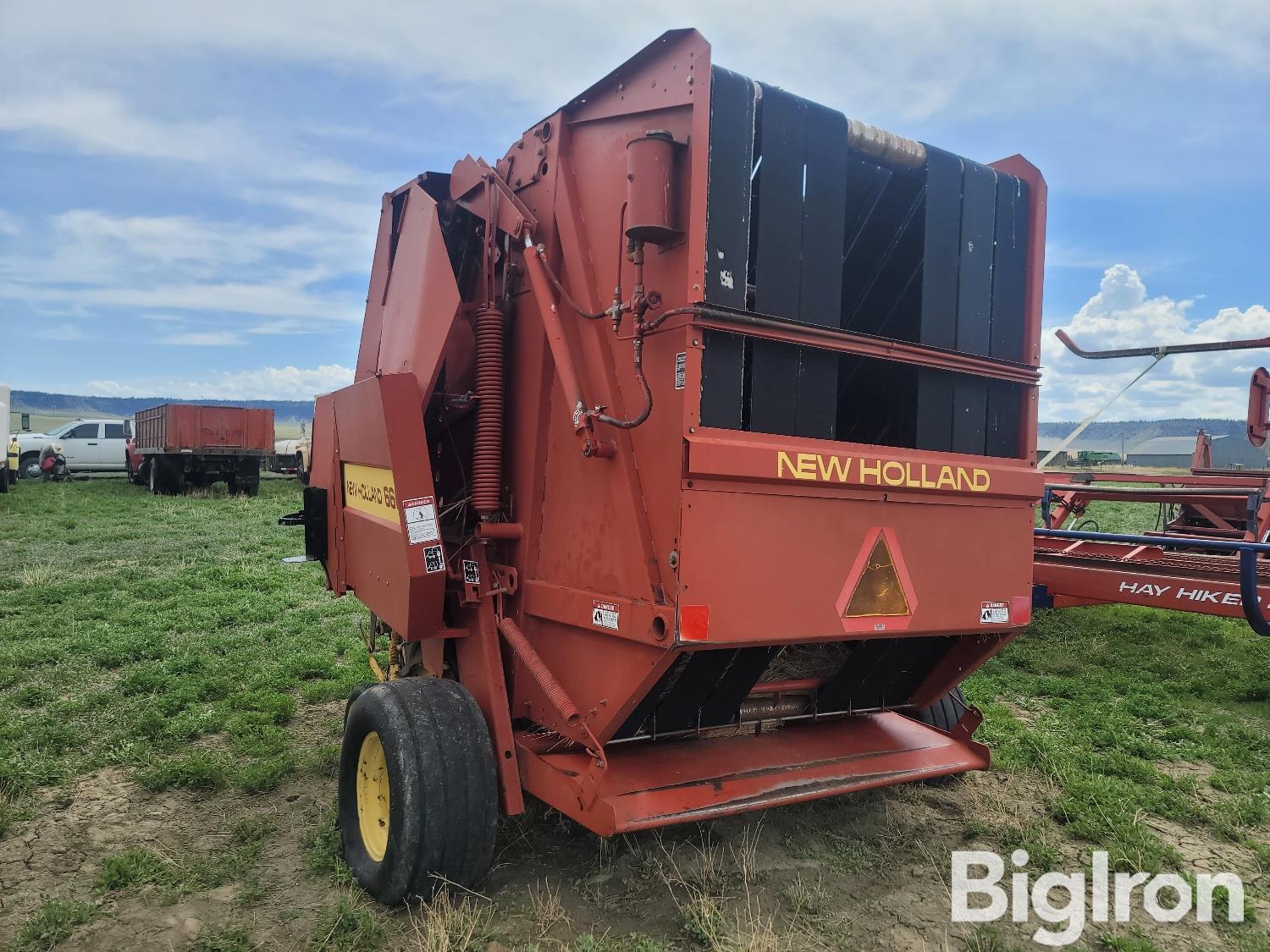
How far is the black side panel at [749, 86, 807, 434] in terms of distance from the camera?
3.24 meters

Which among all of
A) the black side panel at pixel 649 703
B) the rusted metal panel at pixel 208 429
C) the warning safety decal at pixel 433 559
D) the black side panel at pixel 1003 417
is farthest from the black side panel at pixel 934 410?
the rusted metal panel at pixel 208 429

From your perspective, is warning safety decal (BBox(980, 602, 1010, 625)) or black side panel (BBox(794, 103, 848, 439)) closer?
black side panel (BBox(794, 103, 848, 439))

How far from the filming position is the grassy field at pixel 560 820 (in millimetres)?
3305

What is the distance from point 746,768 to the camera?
3617 millimetres

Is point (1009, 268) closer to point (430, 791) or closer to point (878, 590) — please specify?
point (878, 590)

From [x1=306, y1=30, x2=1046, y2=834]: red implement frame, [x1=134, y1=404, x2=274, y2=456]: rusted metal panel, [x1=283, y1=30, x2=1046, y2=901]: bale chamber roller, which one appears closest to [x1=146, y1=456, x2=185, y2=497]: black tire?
[x1=134, y1=404, x2=274, y2=456]: rusted metal panel

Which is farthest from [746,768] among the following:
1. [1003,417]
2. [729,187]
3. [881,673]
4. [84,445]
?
[84,445]

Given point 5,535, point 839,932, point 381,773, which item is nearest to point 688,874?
point 839,932

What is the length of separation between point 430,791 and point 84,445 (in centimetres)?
2731

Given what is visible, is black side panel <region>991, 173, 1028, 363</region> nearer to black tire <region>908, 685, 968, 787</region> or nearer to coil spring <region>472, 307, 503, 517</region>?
black tire <region>908, 685, 968, 787</region>

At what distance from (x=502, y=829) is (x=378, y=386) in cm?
204

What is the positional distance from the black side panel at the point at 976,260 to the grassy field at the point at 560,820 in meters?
2.25

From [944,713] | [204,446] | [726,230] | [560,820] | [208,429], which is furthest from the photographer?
[208,429]

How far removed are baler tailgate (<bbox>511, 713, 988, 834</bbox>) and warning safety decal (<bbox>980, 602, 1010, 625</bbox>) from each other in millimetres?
671
